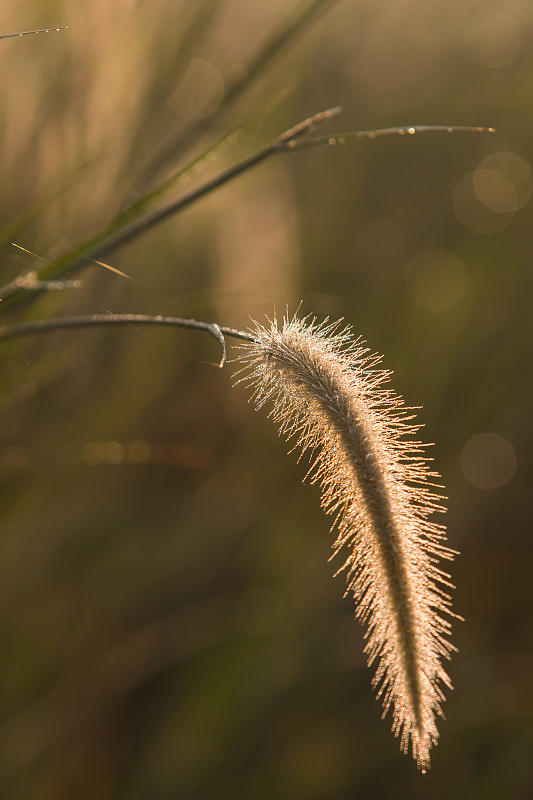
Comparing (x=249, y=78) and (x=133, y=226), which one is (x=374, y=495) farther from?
(x=249, y=78)

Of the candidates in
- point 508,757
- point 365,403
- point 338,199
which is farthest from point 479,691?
point 338,199

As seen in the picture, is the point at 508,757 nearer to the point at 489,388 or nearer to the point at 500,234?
the point at 489,388

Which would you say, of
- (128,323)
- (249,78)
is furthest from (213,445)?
(128,323)

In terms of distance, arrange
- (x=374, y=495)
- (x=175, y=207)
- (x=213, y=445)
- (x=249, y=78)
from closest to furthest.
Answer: (x=374, y=495) → (x=175, y=207) → (x=249, y=78) → (x=213, y=445)

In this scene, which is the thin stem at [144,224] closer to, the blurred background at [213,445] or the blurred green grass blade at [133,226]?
the blurred green grass blade at [133,226]

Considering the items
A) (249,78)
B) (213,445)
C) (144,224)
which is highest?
(249,78)

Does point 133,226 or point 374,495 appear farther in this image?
point 133,226

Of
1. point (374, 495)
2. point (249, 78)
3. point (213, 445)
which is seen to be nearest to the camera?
point (374, 495)

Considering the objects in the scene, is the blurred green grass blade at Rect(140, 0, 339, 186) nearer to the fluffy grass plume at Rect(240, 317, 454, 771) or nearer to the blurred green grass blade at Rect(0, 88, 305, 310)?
the blurred green grass blade at Rect(0, 88, 305, 310)
